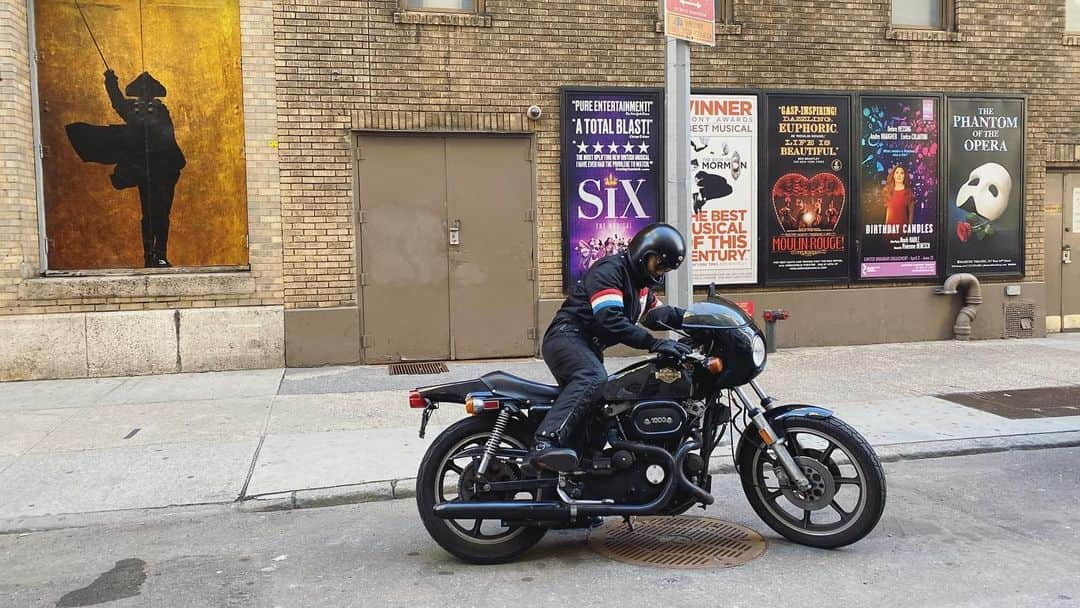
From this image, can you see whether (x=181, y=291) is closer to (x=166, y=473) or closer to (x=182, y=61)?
(x=182, y=61)

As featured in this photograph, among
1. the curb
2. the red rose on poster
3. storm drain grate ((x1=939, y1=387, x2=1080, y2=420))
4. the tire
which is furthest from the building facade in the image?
the tire

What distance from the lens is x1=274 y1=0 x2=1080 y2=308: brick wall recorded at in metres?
9.89

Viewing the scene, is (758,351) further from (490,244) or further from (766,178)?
(766,178)

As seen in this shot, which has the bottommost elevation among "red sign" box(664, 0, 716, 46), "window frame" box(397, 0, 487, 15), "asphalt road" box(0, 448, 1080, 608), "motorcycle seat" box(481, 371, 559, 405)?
"asphalt road" box(0, 448, 1080, 608)

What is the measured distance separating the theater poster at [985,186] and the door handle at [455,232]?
261 inches

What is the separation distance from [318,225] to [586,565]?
6.65 metres

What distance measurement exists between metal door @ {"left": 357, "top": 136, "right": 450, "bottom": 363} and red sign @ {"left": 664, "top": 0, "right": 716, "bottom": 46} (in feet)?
13.4

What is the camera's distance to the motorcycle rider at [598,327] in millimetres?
4328

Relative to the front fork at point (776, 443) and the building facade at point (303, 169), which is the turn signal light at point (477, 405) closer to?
the front fork at point (776, 443)

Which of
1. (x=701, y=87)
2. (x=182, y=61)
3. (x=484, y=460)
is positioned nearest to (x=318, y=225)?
(x=182, y=61)

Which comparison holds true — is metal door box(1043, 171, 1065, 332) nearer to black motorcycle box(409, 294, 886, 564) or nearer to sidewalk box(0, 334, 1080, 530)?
sidewalk box(0, 334, 1080, 530)

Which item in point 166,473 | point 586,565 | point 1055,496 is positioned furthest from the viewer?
point 166,473

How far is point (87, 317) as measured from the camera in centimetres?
947

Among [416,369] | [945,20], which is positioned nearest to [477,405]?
[416,369]
